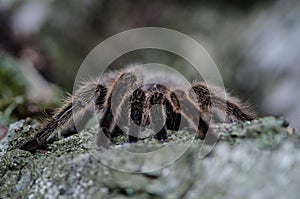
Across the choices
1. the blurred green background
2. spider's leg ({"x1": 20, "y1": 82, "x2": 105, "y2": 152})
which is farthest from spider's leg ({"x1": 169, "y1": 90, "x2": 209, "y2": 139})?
the blurred green background

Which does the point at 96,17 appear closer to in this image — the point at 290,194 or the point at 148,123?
the point at 148,123

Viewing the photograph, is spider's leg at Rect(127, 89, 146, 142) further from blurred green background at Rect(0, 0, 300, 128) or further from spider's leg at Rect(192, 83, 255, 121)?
blurred green background at Rect(0, 0, 300, 128)

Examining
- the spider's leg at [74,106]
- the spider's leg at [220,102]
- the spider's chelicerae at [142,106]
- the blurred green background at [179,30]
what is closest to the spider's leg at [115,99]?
the spider's chelicerae at [142,106]

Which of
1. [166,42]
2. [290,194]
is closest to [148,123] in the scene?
[290,194]

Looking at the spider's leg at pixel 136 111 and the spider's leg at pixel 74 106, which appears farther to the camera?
the spider's leg at pixel 74 106

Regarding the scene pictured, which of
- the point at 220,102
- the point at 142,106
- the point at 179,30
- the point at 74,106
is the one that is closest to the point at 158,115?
the point at 142,106

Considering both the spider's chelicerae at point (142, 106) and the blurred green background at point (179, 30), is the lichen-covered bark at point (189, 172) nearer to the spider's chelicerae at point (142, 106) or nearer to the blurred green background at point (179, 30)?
the spider's chelicerae at point (142, 106)

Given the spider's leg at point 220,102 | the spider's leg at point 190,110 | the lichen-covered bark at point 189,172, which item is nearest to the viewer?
the lichen-covered bark at point 189,172
